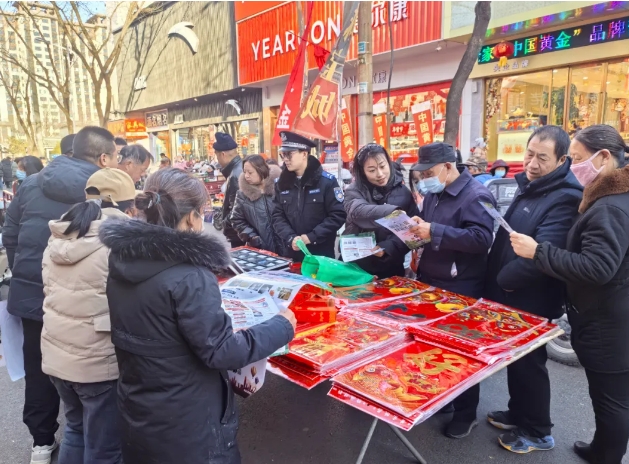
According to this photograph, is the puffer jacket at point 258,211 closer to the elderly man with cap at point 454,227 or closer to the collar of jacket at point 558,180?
the elderly man with cap at point 454,227

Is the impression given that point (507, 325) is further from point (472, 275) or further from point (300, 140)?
point (300, 140)

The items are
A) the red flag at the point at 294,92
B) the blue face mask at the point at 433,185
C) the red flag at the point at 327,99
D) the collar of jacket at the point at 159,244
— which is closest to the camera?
the collar of jacket at the point at 159,244

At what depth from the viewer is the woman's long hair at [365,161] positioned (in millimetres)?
3016

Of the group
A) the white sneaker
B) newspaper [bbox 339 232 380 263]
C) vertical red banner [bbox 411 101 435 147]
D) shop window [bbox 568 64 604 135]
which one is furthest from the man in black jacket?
vertical red banner [bbox 411 101 435 147]

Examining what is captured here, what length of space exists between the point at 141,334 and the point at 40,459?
171 cm

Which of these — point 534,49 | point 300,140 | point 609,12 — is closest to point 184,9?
point 534,49

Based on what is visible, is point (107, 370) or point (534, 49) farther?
point (534, 49)

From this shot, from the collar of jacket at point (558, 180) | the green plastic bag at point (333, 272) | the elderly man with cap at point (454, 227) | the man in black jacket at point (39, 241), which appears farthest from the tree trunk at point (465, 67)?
the man in black jacket at point (39, 241)

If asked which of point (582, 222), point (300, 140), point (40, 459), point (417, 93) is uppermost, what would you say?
point (417, 93)

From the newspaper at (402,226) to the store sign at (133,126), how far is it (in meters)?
24.0

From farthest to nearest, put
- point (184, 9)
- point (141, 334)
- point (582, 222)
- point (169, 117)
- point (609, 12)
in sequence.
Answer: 1. point (169, 117)
2. point (184, 9)
3. point (609, 12)
4. point (582, 222)
5. point (141, 334)

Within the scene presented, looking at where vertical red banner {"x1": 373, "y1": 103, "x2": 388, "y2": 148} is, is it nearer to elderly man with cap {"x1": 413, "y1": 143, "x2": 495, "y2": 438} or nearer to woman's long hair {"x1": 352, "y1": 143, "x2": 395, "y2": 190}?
woman's long hair {"x1": 352, "y1": 143, "x2": 395, "y2": 190}

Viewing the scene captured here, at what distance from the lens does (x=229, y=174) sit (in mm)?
4754

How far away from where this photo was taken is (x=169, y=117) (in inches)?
864
